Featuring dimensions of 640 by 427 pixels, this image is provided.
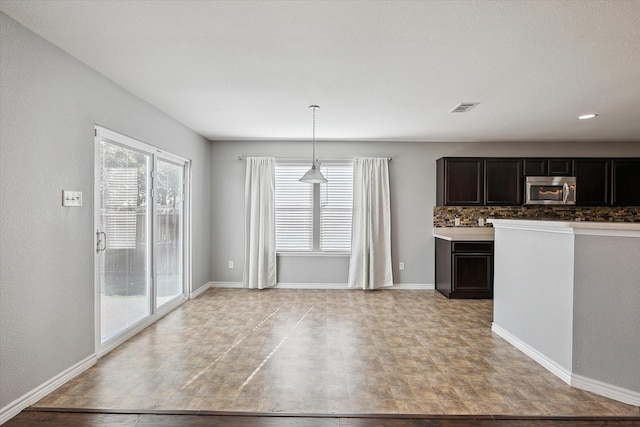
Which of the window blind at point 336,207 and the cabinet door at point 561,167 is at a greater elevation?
the cabinet door at point 561,167

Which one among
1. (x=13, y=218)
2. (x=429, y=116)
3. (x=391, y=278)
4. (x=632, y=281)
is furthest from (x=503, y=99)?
(x=13, y=218)

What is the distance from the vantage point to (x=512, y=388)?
274cm

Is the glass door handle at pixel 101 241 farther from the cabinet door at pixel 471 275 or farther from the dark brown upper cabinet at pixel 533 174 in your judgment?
the dark brown upper cabinet at pixel 533 174

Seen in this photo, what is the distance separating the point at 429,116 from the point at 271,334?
3.18 metres

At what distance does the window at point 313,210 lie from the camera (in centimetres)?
623

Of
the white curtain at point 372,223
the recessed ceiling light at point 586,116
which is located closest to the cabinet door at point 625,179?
the recessed ceiling light at point 586,116

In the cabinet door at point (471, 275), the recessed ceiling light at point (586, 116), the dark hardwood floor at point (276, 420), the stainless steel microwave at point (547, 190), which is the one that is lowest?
the dark hardwood floor at point (276, 420)

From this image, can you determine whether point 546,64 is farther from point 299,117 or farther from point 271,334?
point 271,334

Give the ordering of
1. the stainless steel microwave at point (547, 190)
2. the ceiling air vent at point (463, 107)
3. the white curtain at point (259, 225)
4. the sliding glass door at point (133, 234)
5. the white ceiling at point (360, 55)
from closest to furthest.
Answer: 1. the white ceiling at point (360, 55)
2. the sliding glass door at point (133, 234)
3. the ceiling air vent at point (463, 107)
4. the stainless steel microwave at point (547, 190)
5. the white curtain at point (259, 225)

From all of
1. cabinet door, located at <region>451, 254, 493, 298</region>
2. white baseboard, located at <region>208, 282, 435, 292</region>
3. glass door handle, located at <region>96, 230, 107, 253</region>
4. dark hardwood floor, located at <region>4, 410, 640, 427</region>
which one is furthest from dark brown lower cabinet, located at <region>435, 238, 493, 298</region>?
glass door handle, located at <region>96, 230, 107, 253</region>

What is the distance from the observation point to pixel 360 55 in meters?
2.81

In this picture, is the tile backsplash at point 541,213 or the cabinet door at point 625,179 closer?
the cabinet door at point 625,179

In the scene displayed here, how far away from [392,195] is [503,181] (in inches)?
68.6

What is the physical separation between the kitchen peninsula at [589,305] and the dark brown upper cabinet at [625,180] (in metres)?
3.73
